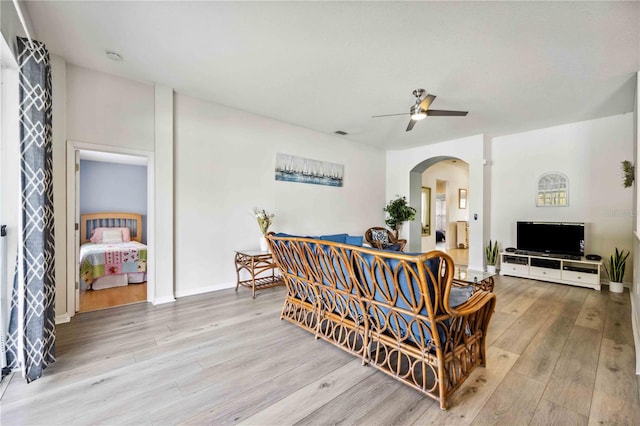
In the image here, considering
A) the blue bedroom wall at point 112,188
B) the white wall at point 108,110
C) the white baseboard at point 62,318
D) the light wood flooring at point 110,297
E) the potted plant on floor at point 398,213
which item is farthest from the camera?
the potted plant on floor at point 398,213

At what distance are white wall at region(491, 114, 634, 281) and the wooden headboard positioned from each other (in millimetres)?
7653

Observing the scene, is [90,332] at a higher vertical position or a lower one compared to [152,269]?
lower

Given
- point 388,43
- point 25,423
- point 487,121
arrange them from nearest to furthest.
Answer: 1. point 25,423
2. point 388,43
3. point 487,121

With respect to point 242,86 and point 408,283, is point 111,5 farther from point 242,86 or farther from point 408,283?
point 408,283

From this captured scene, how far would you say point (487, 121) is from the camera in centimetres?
461

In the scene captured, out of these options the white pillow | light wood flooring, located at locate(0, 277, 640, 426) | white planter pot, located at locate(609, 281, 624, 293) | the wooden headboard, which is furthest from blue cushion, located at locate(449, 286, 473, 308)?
the wooden headboard

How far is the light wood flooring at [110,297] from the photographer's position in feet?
11.2

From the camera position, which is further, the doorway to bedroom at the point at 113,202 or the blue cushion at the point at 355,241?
the doorway to bedroom at the point at 113,202

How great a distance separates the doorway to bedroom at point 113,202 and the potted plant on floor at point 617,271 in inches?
266

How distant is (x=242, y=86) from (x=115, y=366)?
314cm

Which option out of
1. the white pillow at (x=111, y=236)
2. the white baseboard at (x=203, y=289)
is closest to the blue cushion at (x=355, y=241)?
the white baseboard at (x=203, y=289)

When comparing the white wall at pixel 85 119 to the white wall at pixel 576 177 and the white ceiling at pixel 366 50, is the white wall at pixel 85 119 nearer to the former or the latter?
the white ceiling at pixel 366 50

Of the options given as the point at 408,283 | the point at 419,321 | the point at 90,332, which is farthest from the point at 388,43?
the point at 90,332

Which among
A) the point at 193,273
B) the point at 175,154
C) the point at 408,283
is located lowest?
the point at 193,273
